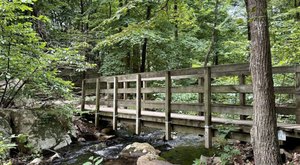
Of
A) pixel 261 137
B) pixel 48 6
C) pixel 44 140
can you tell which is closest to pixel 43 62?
pixel 44 140

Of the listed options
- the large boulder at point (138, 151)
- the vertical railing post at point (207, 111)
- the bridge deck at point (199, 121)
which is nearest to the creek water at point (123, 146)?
the large boulder at point (138, 151)

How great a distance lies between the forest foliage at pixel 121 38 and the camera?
18.0 ft

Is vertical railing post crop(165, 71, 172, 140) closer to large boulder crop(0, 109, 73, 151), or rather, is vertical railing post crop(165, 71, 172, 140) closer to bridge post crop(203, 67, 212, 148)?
bridge post crop(203, 67, 212, 148)

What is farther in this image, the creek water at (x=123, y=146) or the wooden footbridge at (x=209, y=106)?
the creek water at (x=123, y=146)

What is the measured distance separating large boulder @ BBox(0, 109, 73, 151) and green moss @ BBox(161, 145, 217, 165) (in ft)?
10.6

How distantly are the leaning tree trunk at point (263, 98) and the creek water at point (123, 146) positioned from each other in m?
2.97

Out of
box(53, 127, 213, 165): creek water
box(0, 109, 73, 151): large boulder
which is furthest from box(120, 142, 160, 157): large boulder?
box(0, 109, 73, 151): large boulder

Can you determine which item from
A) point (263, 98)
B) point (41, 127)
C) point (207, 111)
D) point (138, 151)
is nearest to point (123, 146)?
point (138, 151)

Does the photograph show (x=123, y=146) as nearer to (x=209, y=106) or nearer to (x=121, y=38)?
(x=121, y=38)

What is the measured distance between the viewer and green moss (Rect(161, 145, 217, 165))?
20.6 feet

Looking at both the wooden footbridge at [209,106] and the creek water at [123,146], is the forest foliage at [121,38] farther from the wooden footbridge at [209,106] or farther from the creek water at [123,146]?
the creek water at [123,146]

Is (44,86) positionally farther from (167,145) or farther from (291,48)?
(291,48)

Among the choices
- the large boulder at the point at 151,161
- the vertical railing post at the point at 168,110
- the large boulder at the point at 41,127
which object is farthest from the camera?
the large boulder at the point at 41,127

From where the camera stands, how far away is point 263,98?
332cm
